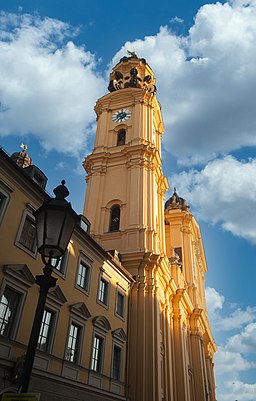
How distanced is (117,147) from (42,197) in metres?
19.2

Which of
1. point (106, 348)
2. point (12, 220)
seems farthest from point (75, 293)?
point (12, 220)

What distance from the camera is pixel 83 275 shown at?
1898cm

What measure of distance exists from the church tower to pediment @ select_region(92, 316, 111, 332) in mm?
3837

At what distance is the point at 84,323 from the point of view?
17672mm

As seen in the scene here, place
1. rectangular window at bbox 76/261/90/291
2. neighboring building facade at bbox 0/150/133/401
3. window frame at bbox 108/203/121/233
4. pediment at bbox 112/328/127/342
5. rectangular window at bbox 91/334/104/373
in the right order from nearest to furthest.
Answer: neighboring building facade at bbox 0/150/133/401 → rectangular window at bbox 91/334/104/373 → rectangular window at bbox 76/261/90/291 → pediment at bbox 112/328/127/342 → window frame at bbox 108/203/121/233

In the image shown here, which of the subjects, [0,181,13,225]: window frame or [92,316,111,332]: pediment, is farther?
[92,316,111,332]: pediment

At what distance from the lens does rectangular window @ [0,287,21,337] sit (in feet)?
42.0

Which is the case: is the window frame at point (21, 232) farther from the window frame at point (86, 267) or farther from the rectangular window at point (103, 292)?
the rectangular window at point (103, 292)

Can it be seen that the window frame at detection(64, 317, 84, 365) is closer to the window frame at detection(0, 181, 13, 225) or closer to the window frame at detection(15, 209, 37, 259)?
the window frame at detection(15, 209, 37, 259)

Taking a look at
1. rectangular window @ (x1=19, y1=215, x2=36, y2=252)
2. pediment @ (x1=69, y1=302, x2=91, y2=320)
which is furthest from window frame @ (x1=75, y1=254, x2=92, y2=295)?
rectangular window @ (x1=19, y1=215, x2=36, y2=252)

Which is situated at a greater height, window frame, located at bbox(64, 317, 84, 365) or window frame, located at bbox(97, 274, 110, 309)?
window frame, located at bbox(97, 274, 110, 309)

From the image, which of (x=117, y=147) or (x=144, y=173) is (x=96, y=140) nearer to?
(x=117, y=147)

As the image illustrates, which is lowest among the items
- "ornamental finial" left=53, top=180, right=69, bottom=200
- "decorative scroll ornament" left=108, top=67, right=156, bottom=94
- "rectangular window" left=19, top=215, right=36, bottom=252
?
"ornamental finial" left=53, top=180, right=69, bottom=200

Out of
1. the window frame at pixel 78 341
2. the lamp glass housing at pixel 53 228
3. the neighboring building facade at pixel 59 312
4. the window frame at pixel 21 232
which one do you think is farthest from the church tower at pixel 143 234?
the lamp glass housing at pixel 53 228
